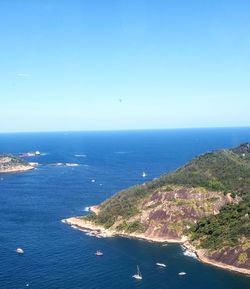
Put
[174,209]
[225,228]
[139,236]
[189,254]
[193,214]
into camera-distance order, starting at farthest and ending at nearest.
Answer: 1. [174,209]
2. [193,214]
3. [139,236]
4. [225,228]
5. [189,254]

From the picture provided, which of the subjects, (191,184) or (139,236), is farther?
(191,184)

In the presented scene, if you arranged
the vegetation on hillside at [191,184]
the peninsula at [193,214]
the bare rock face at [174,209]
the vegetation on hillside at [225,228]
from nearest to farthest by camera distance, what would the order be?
the peninsula at [193,214] < the vegetation on hillside at [225,228] < the bare rock face at [174,209] < the vegetation on hillside at [191,184]

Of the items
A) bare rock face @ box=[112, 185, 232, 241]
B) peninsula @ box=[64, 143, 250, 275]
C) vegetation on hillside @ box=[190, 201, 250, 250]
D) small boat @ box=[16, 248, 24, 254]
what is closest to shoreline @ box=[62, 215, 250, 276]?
peninsula @ box=[64, 143, 250, 275]

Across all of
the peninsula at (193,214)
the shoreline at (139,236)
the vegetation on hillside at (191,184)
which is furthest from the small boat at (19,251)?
the vegetation on hillside at (191,184)

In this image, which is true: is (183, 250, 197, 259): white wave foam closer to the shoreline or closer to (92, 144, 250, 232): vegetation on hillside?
A: the shoreline

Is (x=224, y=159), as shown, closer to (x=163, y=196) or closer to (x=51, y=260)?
(x=163, y=196)

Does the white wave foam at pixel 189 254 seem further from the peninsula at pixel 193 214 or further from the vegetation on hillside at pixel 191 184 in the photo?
the vegetation on hillside at pixel 191 184

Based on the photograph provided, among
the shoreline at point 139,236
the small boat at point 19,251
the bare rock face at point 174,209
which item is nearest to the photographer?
the shoreline at point 139,236

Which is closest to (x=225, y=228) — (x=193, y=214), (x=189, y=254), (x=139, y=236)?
(x=189, y=254)

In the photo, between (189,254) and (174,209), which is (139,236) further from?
(189,254)
